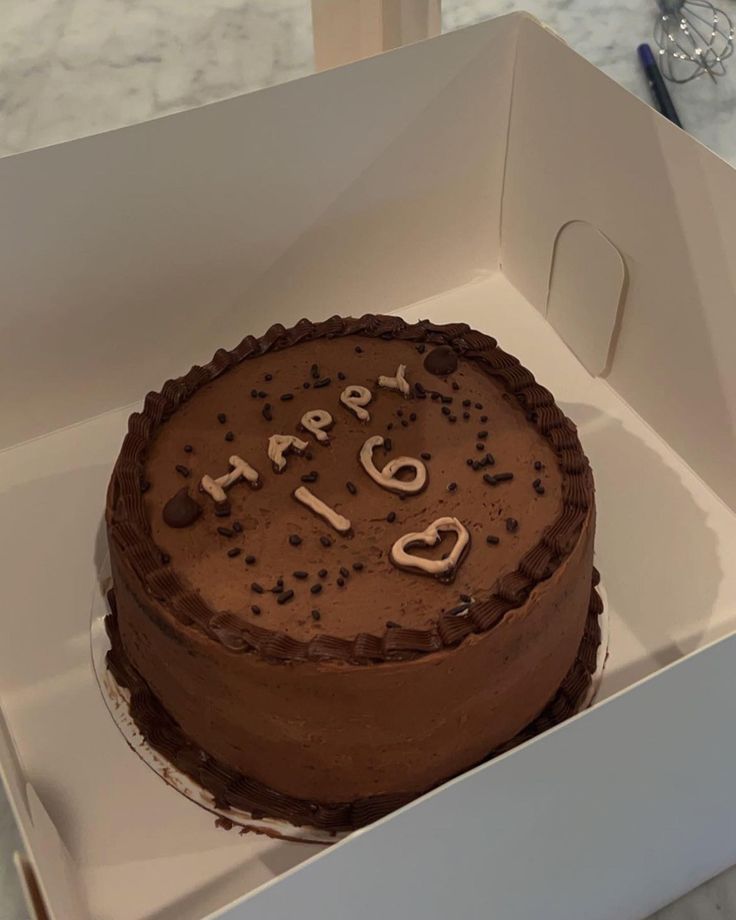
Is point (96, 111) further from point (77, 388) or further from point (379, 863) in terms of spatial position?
point (379, 863)

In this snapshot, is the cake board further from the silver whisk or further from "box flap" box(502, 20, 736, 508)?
the silver whisk

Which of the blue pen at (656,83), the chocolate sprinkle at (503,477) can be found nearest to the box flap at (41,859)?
the chocolate sprinkle at (503,477)

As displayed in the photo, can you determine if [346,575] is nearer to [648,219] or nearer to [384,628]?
[384,628]

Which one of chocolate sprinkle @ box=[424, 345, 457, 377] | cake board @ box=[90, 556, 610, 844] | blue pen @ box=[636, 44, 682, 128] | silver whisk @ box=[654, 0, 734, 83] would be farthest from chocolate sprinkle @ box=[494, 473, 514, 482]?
silver whisk @ box=[654, 0, 734, 83]

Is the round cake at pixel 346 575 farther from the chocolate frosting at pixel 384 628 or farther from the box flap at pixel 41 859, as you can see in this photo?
the box flap at pixel 41 859

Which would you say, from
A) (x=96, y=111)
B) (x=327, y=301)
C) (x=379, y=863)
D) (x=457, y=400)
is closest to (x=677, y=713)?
(x=379, y=863)
